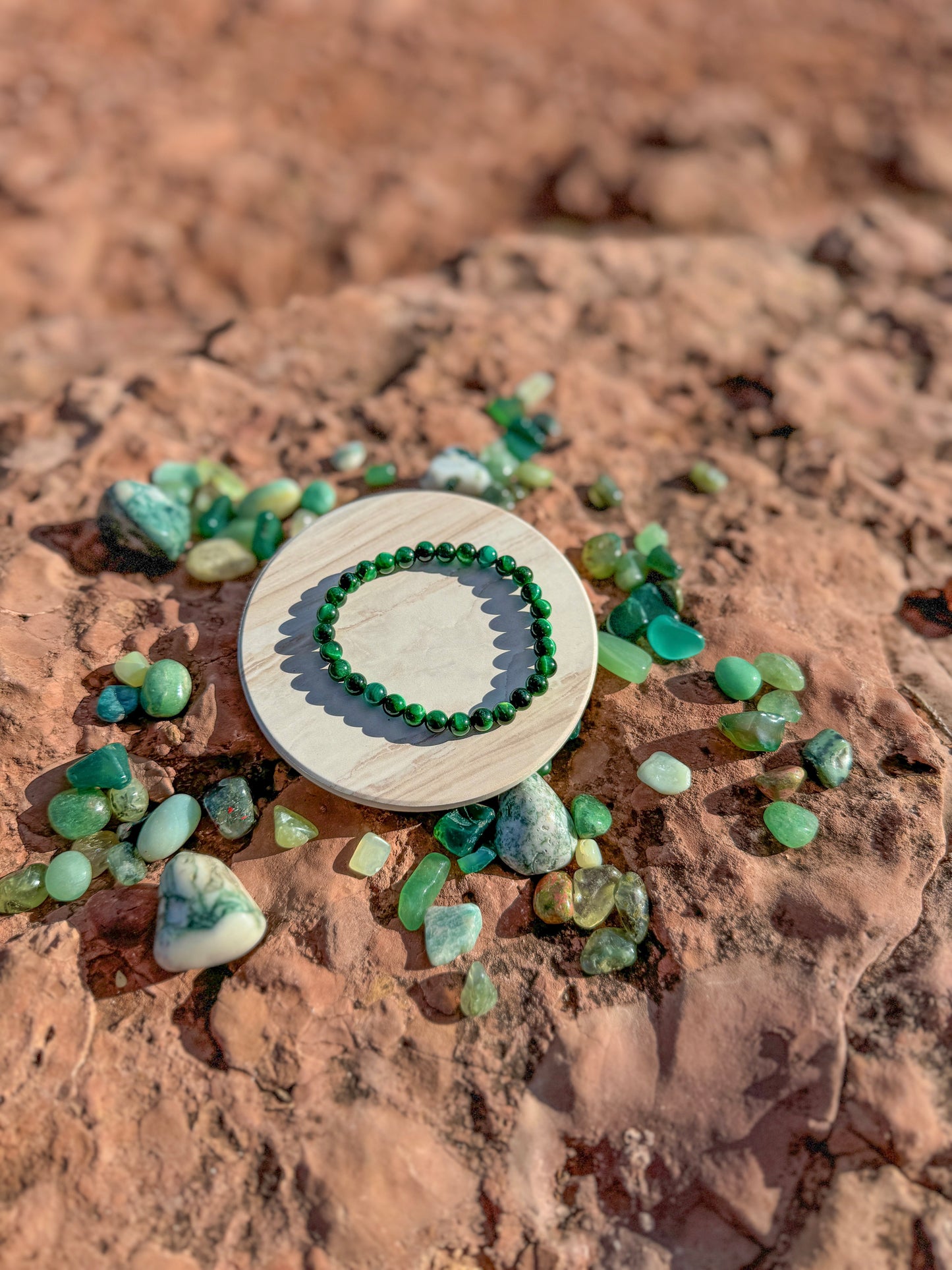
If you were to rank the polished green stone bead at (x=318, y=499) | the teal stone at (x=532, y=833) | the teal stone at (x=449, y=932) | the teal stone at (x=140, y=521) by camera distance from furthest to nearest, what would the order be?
the polished green stone bead at (x=318, y=499), the teal stone at (x=140, y=521), the teal stone at (x=532, y=833), the teal stone at (x=449, y=932)

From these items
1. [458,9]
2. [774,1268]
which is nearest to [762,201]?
[458,9]

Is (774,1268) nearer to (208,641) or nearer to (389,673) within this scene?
(389,673)

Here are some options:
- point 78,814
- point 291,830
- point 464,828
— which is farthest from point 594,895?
point 78,814

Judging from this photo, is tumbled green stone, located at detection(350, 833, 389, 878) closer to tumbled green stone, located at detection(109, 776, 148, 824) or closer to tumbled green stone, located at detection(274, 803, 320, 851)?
tumbled green stone, located at detection(274, 803, 320, 851)

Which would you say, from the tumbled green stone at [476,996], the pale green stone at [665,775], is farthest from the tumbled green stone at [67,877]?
the pale green stone at [665,775]

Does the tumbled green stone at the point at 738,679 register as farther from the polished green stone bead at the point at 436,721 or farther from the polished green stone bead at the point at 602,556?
the polished green stone bead at the point at 436,721

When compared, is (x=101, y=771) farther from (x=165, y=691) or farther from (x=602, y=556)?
(x=602, y=556)
